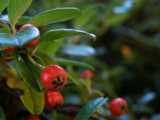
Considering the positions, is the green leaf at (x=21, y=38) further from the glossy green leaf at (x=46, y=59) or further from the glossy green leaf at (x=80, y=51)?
the glossy green leaf at (x=80, y=51)

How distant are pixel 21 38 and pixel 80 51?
773 mm

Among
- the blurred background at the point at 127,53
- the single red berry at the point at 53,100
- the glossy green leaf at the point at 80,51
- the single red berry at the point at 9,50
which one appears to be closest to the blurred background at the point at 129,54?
the blurred background at the point at 127,53

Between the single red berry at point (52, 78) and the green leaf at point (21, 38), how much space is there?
4.9 inches

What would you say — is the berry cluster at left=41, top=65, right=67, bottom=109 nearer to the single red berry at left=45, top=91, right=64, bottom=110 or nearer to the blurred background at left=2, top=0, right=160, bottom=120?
the single red berry at left=45, top=91, right=64, bottom=110

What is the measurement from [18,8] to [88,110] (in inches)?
16.8

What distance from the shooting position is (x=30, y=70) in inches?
26.4

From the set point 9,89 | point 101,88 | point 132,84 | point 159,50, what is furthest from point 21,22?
point 159,50

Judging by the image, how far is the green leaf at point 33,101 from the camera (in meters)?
0.75

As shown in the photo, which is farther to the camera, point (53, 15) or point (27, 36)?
point (53, 15)

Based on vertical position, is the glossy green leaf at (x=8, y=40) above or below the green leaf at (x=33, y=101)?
above

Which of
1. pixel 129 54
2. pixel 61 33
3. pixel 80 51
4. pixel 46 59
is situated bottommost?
pixel 129 54

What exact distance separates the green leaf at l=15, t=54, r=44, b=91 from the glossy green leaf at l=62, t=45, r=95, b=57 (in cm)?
57

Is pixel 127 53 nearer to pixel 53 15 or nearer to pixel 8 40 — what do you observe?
pixel 53 15

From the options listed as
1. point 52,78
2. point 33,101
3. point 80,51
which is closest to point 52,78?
point 52,78
